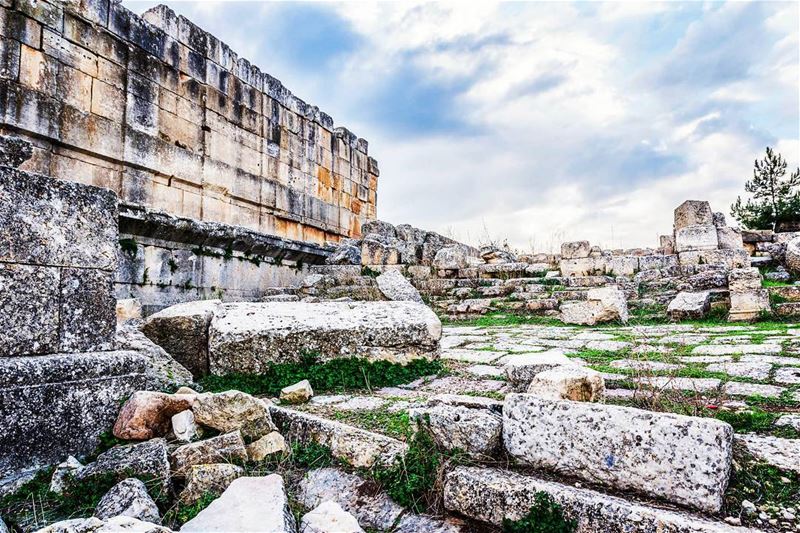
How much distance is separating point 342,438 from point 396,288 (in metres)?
7.15

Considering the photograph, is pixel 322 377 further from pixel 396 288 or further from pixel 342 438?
pixel 396 288

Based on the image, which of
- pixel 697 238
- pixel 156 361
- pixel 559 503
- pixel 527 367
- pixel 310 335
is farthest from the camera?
pixel 697 238

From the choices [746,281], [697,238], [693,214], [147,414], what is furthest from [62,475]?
[693,214]

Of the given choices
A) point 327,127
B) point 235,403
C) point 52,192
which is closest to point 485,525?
point 235,403

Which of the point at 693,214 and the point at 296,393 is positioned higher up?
the point at 693,214

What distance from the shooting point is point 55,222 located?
7.88ft

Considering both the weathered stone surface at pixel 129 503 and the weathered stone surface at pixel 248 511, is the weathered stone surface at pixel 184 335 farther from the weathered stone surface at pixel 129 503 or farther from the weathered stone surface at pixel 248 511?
the weathered stone surface at pixel 248 511

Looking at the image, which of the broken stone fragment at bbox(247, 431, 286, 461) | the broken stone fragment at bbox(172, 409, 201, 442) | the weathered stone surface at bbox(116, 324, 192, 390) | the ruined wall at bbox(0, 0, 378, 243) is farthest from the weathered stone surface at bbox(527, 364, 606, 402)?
the ruined wall at bbox(0, 0, 378, 243)

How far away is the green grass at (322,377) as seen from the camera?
3.45 m

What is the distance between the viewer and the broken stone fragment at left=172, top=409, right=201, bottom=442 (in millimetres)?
2363

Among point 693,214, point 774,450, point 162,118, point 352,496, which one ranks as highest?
point 162,118

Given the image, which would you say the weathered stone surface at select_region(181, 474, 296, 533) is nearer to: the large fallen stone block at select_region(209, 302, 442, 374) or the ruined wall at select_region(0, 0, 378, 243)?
the large fallen stone block at select_region(209, 302, 442, 374)

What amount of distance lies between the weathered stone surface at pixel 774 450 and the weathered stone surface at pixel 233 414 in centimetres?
212

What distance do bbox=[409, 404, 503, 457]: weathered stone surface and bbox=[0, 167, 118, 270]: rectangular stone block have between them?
1.92 meters
